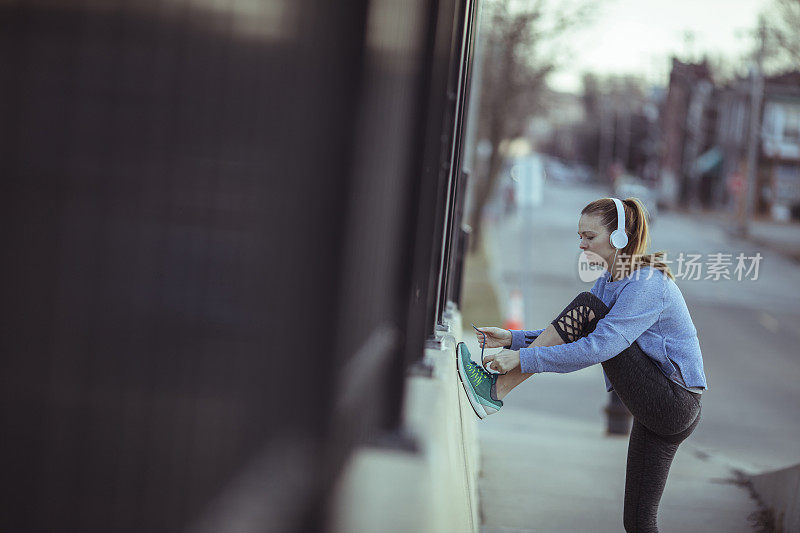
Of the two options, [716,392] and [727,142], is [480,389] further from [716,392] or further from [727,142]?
[727,142]

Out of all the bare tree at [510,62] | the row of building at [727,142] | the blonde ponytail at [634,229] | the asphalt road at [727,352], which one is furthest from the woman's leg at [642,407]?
the row of building at [727,142]

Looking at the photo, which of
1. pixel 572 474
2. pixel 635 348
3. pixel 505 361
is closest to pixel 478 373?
pixel 505 361

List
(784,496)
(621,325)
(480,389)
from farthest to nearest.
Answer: (784,496), (480,389), (621,325)

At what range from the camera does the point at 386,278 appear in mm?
2525

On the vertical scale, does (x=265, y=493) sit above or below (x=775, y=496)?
above

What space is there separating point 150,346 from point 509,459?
5886 millimetres

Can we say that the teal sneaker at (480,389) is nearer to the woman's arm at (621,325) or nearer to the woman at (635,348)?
the woman at (635,348)

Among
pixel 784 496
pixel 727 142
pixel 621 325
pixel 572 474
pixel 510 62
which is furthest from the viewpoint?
pixel 727 142

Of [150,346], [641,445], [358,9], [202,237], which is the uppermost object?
[358,9]

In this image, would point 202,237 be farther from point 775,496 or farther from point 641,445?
point 775,496

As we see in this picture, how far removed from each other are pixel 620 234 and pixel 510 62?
71.2 ft

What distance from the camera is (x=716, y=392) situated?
1175cm

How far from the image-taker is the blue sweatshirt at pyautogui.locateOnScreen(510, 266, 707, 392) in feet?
10.4

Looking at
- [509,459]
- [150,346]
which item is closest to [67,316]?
[150,346]
